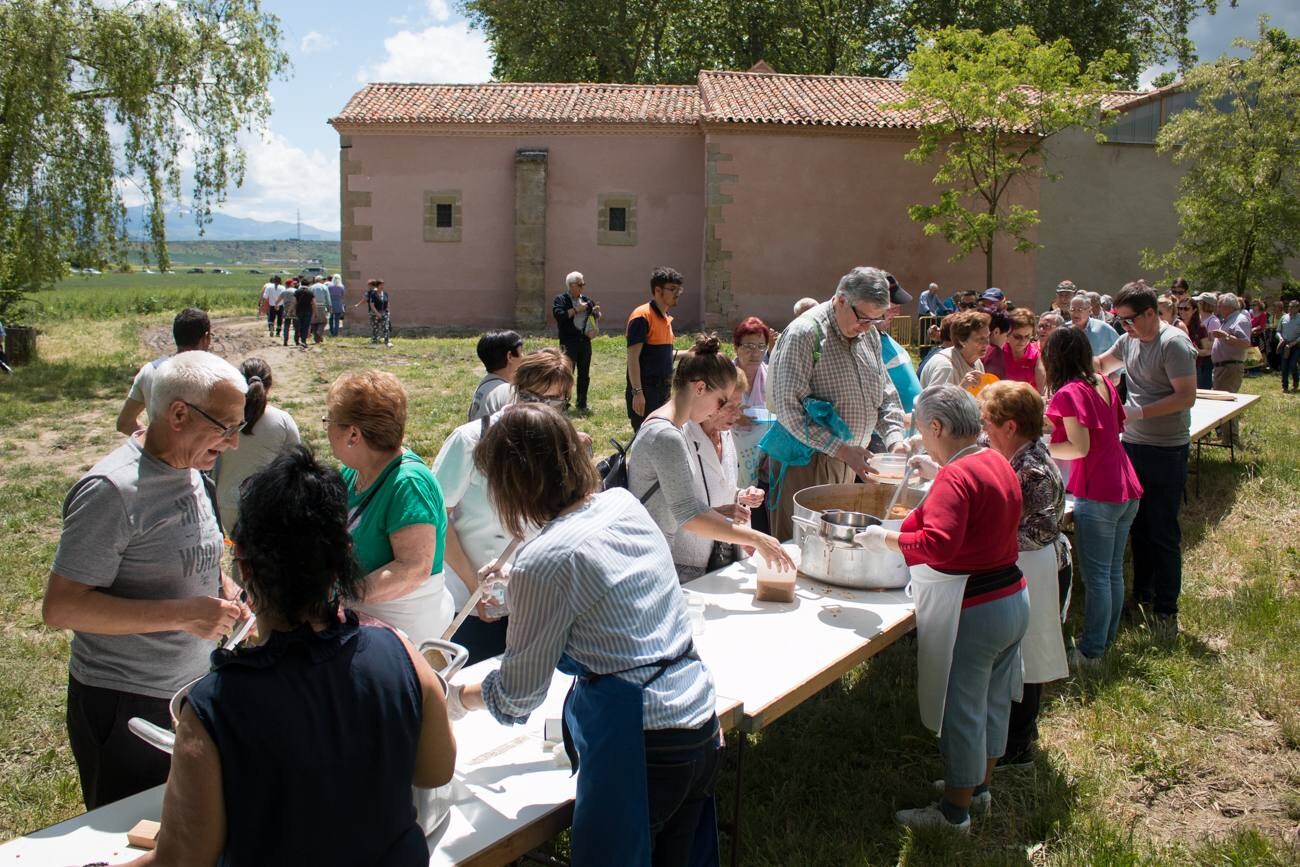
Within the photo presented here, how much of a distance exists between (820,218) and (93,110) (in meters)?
15.1

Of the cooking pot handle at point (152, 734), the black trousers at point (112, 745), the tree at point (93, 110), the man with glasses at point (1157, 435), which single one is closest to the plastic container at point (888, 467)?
the man with glasses at point (1157, 435)

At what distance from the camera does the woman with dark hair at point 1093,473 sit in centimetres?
470

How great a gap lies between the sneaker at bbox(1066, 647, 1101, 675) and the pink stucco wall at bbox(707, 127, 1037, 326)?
62.3ft

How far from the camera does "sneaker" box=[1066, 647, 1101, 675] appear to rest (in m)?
5.05

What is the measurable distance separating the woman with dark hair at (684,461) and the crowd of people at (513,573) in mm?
11

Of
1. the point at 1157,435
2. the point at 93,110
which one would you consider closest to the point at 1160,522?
A: the point at 1157,435

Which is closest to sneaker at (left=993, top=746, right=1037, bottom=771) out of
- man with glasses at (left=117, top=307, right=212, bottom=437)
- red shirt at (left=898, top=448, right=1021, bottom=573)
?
red shirt at (left=898, top=448, right=1021, bottom=573)

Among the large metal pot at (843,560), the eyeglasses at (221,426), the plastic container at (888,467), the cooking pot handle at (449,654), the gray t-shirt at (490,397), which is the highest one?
the eyeglasses at (221,426)

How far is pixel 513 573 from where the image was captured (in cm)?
212

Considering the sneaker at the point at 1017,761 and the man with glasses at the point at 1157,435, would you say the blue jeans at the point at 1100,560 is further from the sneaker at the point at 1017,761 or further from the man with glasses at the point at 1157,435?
the sneaker at the point at 1017,761

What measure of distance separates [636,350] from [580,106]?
17850 mm

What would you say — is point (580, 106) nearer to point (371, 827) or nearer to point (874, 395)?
point (874, 395)

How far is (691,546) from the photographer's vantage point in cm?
396

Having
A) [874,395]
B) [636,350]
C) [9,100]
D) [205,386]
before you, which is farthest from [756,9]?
[205,386]
